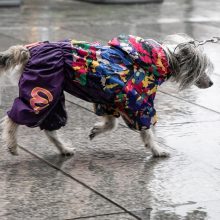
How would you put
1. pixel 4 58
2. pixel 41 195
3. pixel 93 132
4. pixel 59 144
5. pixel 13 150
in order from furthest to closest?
pixel 93 132
pixel 59 144
pixel 13 150
pixel 4 58
pixel 41 195

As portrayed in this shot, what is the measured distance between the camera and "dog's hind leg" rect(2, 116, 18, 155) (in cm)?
596

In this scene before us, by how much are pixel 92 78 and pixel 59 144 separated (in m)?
0.73

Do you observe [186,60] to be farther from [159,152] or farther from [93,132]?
[93,132]

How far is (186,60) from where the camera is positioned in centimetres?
626

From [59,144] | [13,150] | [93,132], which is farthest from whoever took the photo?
[93,132]

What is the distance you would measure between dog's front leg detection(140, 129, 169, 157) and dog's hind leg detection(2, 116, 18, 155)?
116 centimetres

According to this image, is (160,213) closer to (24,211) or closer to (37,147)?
(24,211)

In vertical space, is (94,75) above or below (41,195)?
above

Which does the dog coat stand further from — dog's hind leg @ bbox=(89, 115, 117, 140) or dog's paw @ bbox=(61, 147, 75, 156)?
dog's hind leg @ bbox=(89, 115, 117, 140)

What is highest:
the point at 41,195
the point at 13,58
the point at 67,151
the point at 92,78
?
the point at 13,58

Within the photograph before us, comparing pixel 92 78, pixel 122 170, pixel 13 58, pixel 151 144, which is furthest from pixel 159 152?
pixel 13 58

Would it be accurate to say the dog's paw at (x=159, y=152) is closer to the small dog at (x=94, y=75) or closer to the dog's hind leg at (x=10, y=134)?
the small dog at (x=94, y=75)

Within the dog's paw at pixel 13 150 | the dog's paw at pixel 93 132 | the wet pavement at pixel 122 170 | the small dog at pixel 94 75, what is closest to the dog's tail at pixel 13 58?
the small dog at pixel 94 75

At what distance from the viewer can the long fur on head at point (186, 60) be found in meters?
6.24
